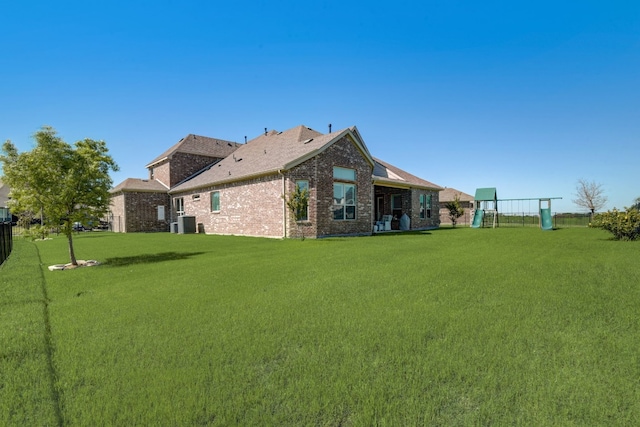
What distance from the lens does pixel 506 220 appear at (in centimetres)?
2925

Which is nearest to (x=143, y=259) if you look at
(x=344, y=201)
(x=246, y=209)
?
(x=246, y=209)

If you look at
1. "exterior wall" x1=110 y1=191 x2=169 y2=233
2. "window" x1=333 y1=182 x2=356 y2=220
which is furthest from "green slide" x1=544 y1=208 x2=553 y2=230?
"exterior wall" x1=110 y1=191 x2=169 y2=233

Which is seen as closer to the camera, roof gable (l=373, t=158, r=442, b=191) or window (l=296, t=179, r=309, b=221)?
window (l=296, t=179, r=309, b=221)

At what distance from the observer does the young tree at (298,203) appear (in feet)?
48.1

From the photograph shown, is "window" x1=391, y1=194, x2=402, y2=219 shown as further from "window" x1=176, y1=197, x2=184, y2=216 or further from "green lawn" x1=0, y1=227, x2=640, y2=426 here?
"green lawn" x1=0, y1=227, x2=640, y2=426

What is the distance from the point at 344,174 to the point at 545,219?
48.8ft

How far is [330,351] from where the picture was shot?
9.88ft

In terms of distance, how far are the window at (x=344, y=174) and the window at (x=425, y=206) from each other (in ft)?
28.9

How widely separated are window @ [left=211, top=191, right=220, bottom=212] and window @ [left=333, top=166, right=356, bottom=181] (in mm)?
8169

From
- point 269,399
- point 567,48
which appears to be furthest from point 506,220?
point 269,399

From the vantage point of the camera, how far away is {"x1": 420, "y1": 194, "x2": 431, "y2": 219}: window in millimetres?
23625

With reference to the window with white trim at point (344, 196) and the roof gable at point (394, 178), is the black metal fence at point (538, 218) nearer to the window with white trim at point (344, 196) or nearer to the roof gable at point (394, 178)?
the roof gable at point (394, 178)

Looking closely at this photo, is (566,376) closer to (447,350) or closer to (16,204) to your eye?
(447,350)

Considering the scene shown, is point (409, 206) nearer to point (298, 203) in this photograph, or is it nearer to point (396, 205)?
point (396, 205)
